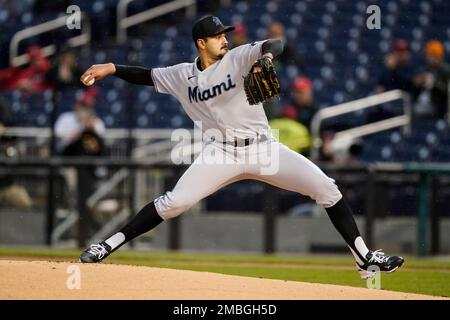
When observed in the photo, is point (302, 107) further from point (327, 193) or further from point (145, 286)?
point (145, 286)

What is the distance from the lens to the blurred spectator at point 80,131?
38.5 feet

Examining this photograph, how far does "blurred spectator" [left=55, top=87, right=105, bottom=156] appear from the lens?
1174cm

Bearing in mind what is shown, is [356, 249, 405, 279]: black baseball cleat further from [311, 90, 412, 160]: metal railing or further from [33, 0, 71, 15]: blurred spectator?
[33, 0, 71, 15]: blurred spectator

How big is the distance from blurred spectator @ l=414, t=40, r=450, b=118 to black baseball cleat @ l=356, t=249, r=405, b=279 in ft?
19.3

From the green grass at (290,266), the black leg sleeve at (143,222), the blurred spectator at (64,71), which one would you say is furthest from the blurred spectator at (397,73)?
the black leg sleeve at (143,222)

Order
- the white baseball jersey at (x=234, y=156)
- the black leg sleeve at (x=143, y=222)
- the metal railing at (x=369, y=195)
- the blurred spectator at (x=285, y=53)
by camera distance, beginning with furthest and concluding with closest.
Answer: the blurred spectator at (x=285, y=53) < the metal railing at (x=369, y=195) < the black leg sleeve at (x=143, y=222) < the white baseball jersey at (x=234, y=156)

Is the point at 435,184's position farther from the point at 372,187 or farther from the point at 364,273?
the point at 364,273

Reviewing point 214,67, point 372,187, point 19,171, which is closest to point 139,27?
point 19,171

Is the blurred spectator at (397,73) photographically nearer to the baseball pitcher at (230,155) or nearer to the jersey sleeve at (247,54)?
the baseball pitcher at (230,155)

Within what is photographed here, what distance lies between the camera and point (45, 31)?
1406 centimetres

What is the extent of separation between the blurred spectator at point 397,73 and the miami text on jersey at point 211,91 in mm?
6186

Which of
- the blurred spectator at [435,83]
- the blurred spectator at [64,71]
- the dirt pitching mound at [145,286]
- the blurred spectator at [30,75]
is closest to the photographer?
the dirt pitching mound at [145,286]

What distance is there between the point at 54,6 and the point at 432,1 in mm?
5513

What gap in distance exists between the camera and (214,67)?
664 centimetres
